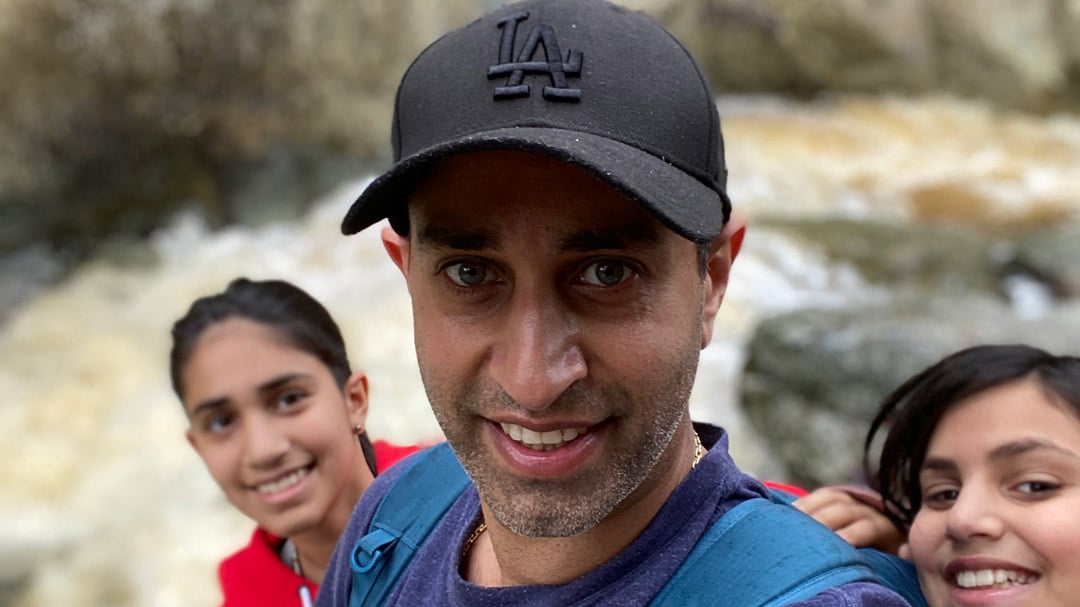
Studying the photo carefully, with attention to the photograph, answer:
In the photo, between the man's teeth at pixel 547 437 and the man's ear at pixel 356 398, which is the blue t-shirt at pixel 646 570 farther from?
the man's ear at pixel 356 398

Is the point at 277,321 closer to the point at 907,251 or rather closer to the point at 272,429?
the point at 272,429

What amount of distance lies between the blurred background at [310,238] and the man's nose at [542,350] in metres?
4.00

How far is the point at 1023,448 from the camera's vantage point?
143 cm

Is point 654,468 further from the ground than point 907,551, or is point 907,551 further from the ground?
point 654,468

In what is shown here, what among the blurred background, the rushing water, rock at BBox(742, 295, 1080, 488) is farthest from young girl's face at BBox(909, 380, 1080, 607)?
the rushing water

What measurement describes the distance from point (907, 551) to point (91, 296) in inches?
264

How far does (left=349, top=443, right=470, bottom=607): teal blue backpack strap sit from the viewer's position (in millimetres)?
1328

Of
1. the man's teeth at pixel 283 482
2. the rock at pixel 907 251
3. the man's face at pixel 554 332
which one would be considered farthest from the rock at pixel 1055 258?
the man's face at pixel 554 332

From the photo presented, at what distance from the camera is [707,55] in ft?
37.9

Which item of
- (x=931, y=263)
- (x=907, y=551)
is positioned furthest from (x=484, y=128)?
(x=931, y=263)

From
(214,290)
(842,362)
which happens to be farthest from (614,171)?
(842,362)

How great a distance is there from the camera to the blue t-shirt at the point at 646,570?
3.51 feet

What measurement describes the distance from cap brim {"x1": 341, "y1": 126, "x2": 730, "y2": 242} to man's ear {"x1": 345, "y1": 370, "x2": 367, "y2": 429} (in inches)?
44.2

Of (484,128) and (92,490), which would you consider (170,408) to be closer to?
(92,490)
